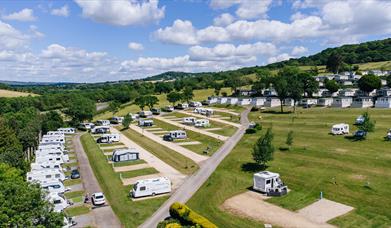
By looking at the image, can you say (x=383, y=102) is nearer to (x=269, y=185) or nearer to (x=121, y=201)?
(x=269, y=185)

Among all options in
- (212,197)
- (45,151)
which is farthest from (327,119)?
(45,151)

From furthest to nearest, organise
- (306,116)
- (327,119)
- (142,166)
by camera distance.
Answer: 1. (306,116)
2. (327,119)
3. (142,166)

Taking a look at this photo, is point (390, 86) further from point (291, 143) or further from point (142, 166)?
point (142, 166)

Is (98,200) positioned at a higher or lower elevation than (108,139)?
lower

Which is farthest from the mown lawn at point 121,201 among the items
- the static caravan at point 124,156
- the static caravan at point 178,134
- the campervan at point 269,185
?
the static caravan at point 178,134

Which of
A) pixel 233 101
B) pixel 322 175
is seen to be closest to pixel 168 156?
pixel 322 175

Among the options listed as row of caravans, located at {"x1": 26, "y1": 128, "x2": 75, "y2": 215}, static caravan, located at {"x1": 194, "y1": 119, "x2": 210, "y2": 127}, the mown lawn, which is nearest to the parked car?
row of caravans, located at {"x1": 26, "y1": 128, "x2": 75, "y2": 215}

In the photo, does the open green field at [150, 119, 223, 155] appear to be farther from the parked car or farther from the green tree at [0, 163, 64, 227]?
the green tree at [0, 163, 64, 227]
